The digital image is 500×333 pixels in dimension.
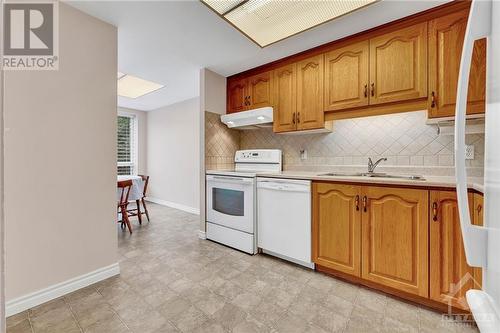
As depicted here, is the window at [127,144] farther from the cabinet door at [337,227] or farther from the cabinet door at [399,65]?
the cabinet door at [399,65]

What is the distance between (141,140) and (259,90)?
3.93 meters

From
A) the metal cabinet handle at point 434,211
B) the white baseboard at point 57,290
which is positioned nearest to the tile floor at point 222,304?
the white baseboard at point 57,290

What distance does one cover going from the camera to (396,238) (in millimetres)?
1677

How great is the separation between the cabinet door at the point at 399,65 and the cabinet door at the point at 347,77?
69 millimetres

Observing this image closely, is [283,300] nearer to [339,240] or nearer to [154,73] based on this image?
[339,240]

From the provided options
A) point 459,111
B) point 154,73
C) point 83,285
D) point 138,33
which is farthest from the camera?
point 154,73

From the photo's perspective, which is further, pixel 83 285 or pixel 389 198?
pixel 83 285

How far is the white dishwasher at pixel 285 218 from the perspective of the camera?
212cm

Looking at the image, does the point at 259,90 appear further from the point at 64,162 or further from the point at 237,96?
the point at 64,162

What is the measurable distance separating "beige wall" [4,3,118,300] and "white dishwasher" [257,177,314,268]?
149cm

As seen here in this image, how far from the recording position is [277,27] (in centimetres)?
194

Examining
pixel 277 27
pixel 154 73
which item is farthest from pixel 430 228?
pixel 154 73

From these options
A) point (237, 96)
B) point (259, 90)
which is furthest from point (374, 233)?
point (237, 96)

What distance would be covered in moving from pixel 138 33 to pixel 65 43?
0.63 m
